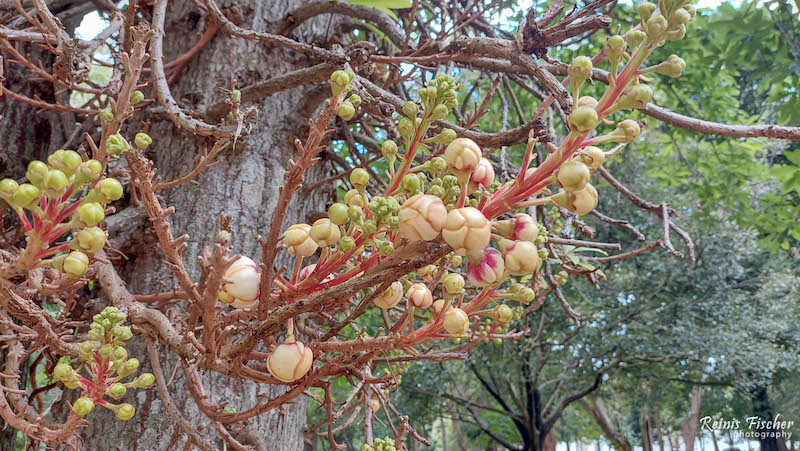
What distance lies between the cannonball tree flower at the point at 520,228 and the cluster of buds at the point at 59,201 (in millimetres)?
462

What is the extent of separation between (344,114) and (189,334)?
1.34 feet

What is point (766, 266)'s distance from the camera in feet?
38.8

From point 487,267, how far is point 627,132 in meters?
0.24

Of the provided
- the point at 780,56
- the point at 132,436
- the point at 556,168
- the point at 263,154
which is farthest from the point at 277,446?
the point at 780,56

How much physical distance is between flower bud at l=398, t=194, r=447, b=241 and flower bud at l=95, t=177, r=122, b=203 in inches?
12.8

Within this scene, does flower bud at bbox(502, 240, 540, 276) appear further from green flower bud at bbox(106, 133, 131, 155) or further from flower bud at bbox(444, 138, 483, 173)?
green flower bud at bbox(106, 133, 131, 155)

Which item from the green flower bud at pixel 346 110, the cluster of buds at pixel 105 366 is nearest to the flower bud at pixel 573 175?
the green flower bud at pixel 346 110

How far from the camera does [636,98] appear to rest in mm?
590

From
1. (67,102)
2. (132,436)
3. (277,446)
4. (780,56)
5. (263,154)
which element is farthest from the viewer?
(780,56)

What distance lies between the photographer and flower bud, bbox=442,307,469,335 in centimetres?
81

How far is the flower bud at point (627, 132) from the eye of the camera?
1.99 feet

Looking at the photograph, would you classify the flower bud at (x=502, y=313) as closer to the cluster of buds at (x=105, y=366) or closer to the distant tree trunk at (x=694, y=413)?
the cluster of buds at (x=105, y=366)

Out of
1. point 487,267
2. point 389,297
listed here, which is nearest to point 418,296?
point 389,297

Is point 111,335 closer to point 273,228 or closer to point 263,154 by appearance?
point 273,228
